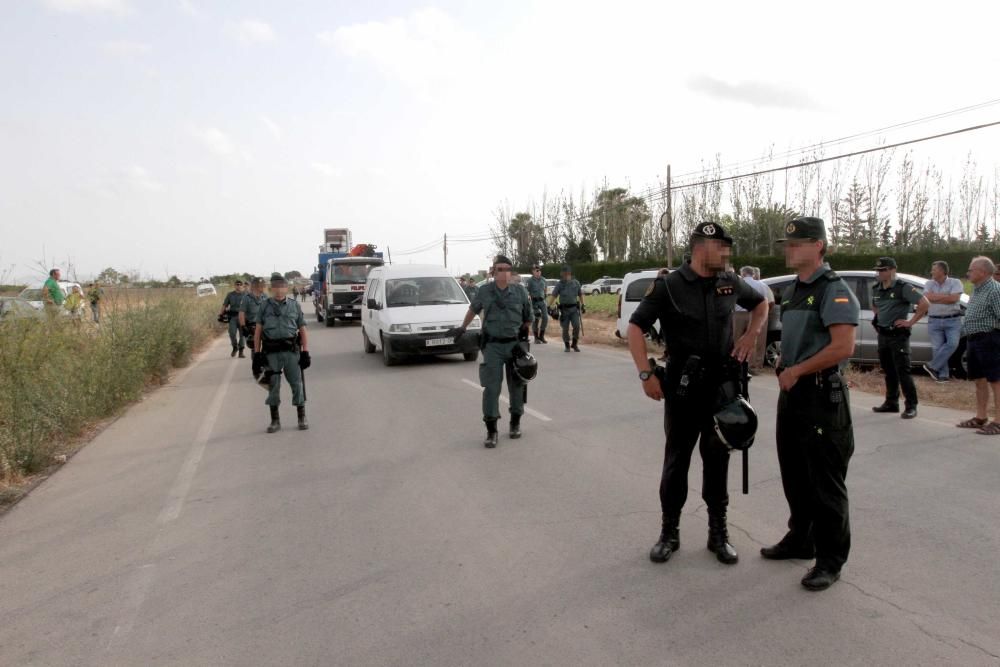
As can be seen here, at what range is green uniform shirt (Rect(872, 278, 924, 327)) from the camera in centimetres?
811

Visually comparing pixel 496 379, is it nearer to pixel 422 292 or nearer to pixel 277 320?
pixel 277 320

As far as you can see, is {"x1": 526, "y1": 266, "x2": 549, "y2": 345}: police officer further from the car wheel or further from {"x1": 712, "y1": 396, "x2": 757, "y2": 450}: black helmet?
{"x1": 712, "y1": 396, "x2": 757, "y2": 450}: black helmet

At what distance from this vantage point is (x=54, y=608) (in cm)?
392

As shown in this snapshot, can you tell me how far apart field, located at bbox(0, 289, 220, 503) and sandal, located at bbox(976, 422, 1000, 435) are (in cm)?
876

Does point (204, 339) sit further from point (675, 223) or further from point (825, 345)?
point (675, 223)

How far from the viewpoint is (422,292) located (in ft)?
49.0

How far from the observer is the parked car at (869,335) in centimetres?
1068

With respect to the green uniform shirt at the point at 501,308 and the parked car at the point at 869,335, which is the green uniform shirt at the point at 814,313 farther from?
the parked car at the point at 869,335

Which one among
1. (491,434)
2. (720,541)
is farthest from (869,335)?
(720,541)

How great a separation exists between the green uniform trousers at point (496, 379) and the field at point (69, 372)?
4.16 metres

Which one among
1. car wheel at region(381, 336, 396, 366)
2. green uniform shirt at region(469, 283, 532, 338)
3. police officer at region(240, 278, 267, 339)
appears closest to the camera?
green uniform shirt at region(469, 283, 532, 338)

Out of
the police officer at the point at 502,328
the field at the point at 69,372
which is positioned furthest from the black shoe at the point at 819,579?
the field at the point at 69,372

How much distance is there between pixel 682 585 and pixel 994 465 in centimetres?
376

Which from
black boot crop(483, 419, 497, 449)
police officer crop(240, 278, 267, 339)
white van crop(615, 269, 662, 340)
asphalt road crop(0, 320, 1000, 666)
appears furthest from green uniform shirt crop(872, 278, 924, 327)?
police officer crop(240, 278, 267, 339)
